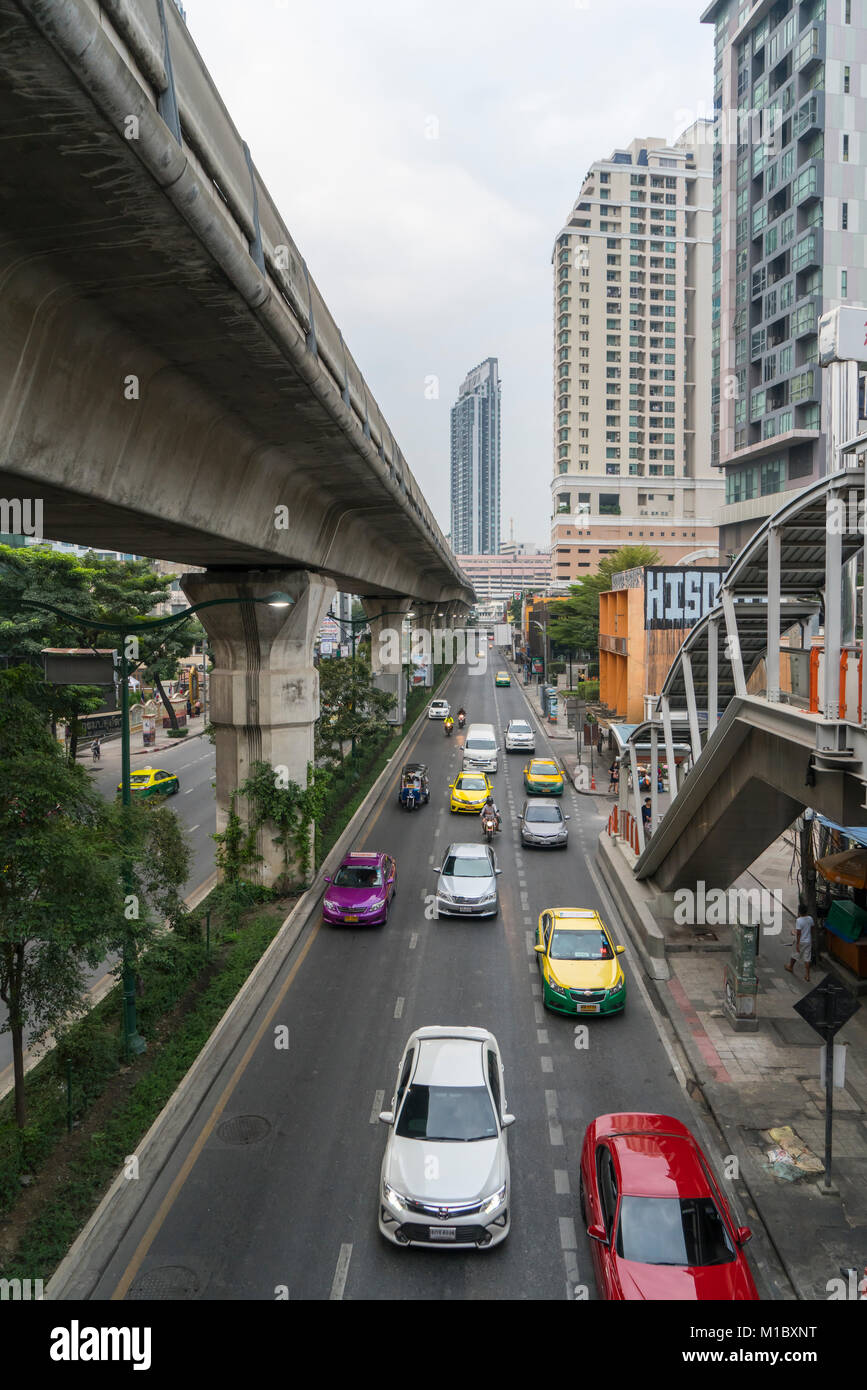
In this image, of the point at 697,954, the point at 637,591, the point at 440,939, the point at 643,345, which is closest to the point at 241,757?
the point at 440,939

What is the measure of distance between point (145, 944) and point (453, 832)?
17885 mm

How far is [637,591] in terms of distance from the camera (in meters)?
41.6

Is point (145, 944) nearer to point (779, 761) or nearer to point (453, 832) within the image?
point (779, 761)

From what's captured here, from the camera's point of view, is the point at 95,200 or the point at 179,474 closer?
the point at 95,200

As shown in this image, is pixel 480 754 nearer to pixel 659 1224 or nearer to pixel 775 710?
pixel 775 710

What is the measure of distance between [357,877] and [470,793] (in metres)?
11.8

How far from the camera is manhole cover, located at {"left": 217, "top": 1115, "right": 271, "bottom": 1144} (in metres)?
11.5

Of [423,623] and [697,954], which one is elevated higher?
[423,623]

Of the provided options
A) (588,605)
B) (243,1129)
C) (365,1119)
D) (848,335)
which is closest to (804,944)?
(365,1119)

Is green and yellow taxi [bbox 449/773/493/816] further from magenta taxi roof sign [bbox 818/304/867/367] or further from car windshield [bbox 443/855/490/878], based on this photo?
magenta taxi roof sign [bbox 818/304/867/367]

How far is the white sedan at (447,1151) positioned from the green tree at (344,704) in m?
22.9

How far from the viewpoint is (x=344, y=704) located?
35.3 m

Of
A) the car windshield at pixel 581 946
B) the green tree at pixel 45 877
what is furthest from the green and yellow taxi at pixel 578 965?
the green tree at pixel 45 877

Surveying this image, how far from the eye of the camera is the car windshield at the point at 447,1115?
32.9 feet
